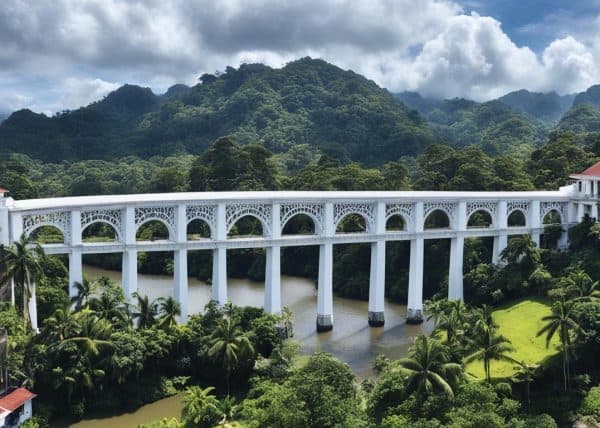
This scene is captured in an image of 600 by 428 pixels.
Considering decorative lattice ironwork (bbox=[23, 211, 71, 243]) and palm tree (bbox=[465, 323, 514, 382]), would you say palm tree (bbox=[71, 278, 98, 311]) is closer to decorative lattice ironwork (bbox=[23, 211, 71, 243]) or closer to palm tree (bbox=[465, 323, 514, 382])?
decorative lattice ironwork (bbox=[23, 211, 71, 243])

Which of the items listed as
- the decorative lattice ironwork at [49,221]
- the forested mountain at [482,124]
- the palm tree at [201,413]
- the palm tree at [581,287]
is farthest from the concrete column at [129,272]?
the forested mountain at [482,124]

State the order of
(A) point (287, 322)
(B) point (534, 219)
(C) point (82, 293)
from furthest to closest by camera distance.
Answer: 1. (B) point (534, 219)
2. (A) point (287, 322)
3. (C) point (82, 293)

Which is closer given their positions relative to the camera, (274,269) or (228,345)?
(228,345)

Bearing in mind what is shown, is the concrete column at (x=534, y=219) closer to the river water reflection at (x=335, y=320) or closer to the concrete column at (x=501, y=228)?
the concrete column at (x=501, y=228)

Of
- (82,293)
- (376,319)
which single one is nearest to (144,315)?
(82,293)

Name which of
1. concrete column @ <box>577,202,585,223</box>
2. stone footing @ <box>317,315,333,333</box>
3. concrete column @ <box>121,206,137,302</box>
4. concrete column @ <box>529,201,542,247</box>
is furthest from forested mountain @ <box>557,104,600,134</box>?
concrete column @ <box>121,206,137,302</box>

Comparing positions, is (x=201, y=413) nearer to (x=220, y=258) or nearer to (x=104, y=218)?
(x=220, y=258)

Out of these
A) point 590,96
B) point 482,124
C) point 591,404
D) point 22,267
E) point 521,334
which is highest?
point 590,96
